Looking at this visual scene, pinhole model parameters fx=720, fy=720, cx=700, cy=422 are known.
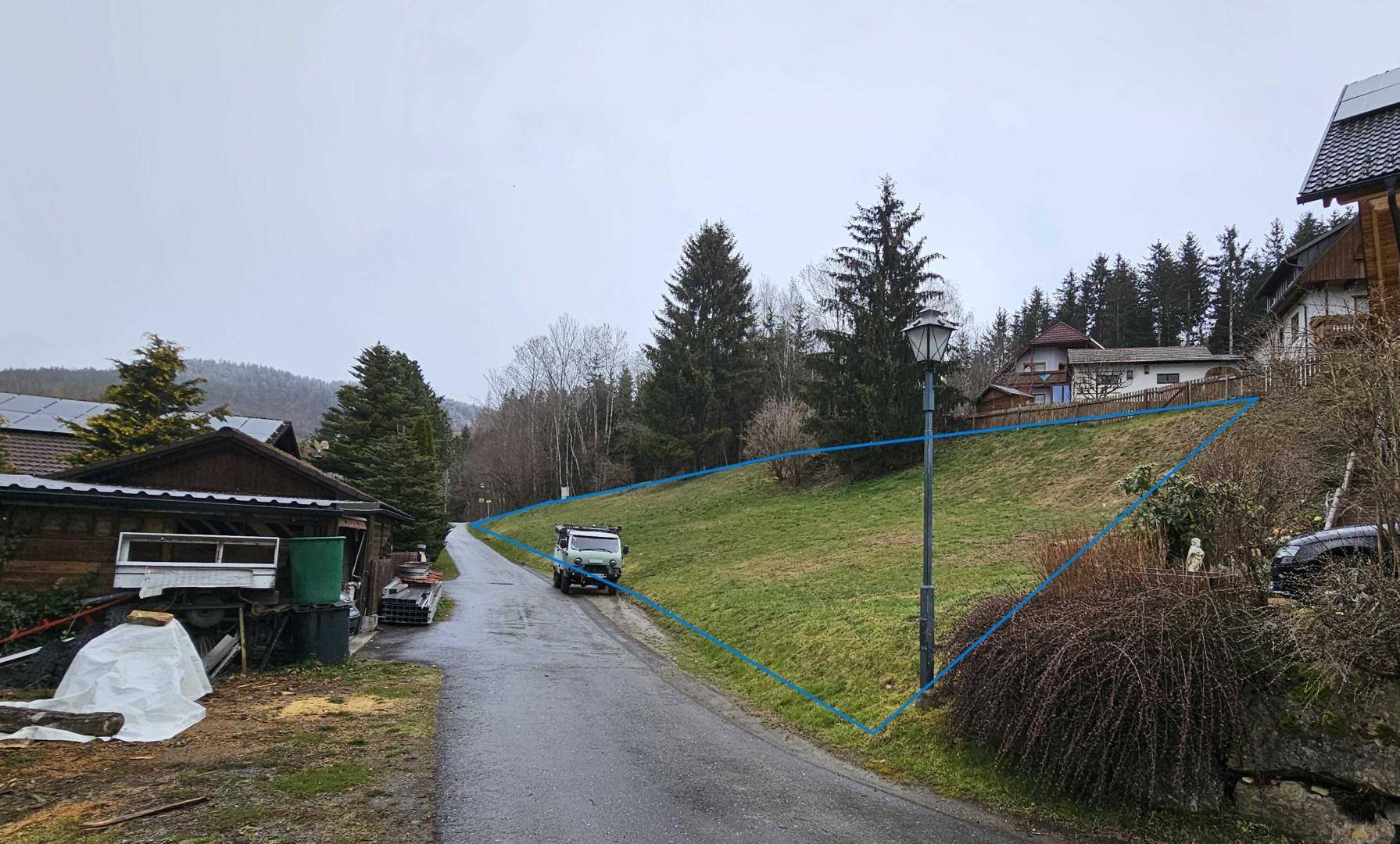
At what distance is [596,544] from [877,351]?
56.9ft

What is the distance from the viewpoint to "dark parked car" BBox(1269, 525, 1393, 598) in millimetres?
5688

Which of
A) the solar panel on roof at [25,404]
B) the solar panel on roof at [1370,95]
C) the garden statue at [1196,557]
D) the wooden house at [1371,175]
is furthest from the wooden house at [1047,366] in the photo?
the solar panel on roof at [25,404]

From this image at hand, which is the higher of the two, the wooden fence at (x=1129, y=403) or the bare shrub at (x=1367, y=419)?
the wooden fence at (x=1129, y=403)

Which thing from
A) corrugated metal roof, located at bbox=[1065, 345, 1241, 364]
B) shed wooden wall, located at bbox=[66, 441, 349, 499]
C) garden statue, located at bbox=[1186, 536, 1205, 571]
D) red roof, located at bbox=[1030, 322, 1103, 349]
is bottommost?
garden statue, located at bbox=[1186, 536, 1205, 571]

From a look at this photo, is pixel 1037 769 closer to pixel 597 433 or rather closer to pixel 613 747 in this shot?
pixel 613 747

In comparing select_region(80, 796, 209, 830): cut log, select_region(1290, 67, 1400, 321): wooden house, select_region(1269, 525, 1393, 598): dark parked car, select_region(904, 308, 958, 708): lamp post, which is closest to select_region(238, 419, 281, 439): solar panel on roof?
select_region(80, 796, 209, 830): cut log

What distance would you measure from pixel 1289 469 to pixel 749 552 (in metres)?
17.5

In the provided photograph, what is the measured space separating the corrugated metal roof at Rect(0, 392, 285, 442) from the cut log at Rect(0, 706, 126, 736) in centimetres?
2397

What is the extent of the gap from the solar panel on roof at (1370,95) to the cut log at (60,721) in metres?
17.1

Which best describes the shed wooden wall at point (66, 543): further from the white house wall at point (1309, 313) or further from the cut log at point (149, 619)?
the white house wall at point (1309, 313)

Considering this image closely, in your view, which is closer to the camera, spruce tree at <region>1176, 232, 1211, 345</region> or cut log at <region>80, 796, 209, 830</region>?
cut log at <region>80, 796, 209, 830</region>

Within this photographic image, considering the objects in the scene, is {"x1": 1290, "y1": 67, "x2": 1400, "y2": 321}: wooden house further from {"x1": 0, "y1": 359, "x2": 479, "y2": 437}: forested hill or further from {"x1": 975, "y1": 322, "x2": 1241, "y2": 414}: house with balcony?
{"x1": 0, "y1": 359, "x2": 479, "y2": 437}: forested hill

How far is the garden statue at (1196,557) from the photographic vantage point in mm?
6488

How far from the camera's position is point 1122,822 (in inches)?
218
